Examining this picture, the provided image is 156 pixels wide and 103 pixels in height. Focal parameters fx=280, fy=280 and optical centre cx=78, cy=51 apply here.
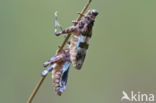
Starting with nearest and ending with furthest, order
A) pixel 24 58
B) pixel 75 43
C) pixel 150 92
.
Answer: pixel 75 43, pixel 150 92, pixel 24 58

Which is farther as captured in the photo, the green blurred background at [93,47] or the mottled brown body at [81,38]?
the green blurred background at [93,47]

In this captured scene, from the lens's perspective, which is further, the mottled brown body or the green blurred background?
the green blurred background

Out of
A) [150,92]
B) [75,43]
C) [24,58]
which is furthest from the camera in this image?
[24,58]

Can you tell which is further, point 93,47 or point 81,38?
point 93,47

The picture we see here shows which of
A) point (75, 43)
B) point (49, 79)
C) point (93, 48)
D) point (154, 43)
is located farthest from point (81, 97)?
point (75, 43)

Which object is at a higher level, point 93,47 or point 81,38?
point 93,47

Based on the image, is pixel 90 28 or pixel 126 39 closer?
pixel 90 28

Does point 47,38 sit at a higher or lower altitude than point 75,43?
higher

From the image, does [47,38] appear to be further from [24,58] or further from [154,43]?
[154,43]
